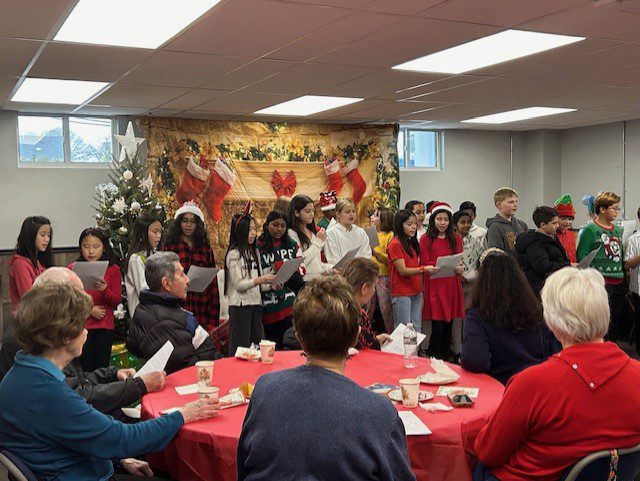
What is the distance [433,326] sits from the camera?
6.44 m

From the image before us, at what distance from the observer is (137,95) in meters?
6.60

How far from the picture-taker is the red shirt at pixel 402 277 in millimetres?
6191

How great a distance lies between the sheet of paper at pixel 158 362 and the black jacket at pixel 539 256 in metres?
3.49

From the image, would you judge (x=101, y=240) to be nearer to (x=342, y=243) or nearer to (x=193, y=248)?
(x=193, y=248)

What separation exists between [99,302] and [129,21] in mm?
2019

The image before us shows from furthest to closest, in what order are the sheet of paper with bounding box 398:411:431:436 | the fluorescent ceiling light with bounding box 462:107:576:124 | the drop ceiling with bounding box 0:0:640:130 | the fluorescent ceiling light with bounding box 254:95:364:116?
the fluorescent ceiling light with bounding box 462:107:576:124 < the fluorescent ceiling light with bounding box 254:95:364:116 < the drop ceiling with bounding box 0:0:640:130 < the sheet of paper with bounding box 398:411:431:436

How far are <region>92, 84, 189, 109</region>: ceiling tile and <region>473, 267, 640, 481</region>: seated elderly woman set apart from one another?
4.90 metres

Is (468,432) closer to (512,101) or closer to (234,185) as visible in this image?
(512,101)

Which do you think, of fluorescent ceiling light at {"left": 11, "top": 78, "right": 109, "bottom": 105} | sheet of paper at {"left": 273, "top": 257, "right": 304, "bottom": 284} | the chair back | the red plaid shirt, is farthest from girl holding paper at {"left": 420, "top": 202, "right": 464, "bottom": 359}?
the chair back

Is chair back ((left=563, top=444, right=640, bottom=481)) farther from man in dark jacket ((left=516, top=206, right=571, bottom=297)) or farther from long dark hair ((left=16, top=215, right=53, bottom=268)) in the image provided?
long dark hair ((left=16, top=215, right=53, bottom=268))

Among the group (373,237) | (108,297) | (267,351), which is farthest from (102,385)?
(373,237)

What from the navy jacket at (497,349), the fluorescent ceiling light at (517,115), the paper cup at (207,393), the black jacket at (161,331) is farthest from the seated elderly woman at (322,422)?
the fluorescent ceiling light at (517,115)

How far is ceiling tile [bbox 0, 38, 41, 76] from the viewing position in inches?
174

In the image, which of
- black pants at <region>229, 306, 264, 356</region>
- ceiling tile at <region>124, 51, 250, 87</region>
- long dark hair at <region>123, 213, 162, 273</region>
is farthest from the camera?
long dark hair at <region>123, 213, 162, 273</region>
